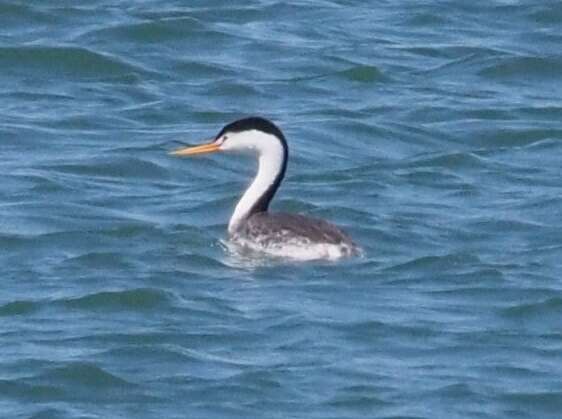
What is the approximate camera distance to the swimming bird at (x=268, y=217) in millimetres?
15266

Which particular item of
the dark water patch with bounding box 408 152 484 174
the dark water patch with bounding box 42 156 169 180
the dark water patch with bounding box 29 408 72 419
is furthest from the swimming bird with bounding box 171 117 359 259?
the dark water patch with bounding box 29 408 72 419

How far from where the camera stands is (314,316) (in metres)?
14.1

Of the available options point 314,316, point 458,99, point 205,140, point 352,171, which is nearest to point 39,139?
point 205,140

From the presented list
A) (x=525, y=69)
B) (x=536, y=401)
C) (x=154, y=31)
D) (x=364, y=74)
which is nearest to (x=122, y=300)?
(x=536, y=401)

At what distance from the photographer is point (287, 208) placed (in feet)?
56.5

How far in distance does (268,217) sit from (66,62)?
555 cm

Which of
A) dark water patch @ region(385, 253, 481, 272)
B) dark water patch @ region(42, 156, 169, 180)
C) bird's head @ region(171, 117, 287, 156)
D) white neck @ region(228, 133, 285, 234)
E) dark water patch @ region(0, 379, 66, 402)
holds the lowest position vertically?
dark water patch @ region(42, 156, 169, 180)

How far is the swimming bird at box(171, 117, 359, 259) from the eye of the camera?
15.3 m

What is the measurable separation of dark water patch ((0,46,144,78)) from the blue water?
0.02m

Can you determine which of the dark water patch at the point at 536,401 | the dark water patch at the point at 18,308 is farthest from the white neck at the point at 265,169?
the dark water patch at the point at 536,401

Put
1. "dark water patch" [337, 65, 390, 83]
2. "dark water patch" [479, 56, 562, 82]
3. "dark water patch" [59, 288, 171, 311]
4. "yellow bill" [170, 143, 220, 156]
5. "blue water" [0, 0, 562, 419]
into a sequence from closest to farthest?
"blue water" [0, 0, 562, 419], "dark water patch" [59, 288, 171, 311], "yellow bill" [170, 143, 220, 156], "dark water patch" [337, 65, 390, 83], "dark water patch" [479, 56, 562, 82]

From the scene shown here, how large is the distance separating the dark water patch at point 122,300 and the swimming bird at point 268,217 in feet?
3.75

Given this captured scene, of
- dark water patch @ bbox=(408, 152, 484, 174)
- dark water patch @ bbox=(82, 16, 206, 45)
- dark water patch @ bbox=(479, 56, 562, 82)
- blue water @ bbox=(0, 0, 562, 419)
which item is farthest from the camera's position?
dark water patch @ bbox=(82, 16, 206, 45)

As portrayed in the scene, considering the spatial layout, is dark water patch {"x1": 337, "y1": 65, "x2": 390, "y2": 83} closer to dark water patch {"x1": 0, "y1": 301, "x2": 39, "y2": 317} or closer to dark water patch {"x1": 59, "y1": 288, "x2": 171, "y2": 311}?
dark water patch {"x1": 59, "y1": 288, "x2": 171, "y2": 311}
